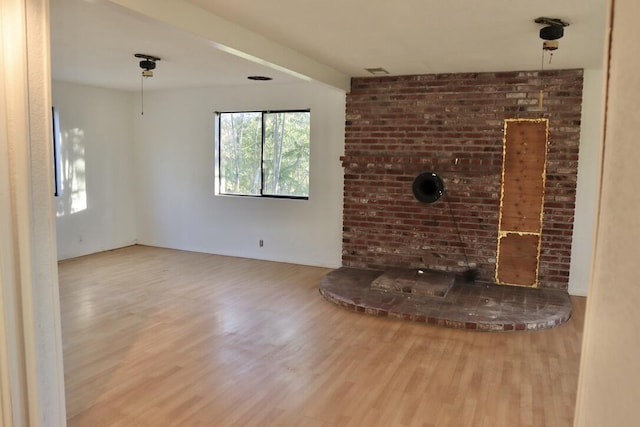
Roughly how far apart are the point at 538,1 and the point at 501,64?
209cm

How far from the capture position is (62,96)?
6.73 meters

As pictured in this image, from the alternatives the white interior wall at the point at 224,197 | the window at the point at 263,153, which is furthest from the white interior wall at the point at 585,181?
the window at the point at 263,153

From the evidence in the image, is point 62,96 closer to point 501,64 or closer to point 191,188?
point 191,188

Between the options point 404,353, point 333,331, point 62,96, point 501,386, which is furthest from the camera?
point 62,96

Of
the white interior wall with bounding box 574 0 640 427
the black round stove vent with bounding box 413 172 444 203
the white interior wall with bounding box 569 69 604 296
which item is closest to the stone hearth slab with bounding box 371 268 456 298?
the black round stove vent with bounding box 413 172 444 203

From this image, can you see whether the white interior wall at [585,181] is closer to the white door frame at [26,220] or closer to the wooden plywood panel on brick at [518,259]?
the wooden plywood panel on brick at [518,259]

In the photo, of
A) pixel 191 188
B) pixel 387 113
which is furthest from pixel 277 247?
pixel 387 113

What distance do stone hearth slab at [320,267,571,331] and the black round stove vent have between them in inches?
40.6

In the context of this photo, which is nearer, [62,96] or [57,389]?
[57,389]

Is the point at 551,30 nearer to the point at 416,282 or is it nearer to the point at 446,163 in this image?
the point at 446,163

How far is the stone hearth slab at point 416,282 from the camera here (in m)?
5.12

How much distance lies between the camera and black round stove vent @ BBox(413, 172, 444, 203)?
5711 millimetres

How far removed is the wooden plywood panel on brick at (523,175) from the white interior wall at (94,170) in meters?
5.80

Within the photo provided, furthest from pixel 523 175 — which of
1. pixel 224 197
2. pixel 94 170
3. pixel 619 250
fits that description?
pixel 94 170
